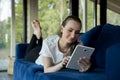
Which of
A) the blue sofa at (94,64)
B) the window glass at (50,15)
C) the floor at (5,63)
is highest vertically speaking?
the window glass at (50,15)

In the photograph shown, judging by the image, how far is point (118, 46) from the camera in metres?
1.52

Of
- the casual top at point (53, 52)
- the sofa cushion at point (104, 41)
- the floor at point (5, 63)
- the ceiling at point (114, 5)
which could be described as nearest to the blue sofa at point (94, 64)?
the sofa cushion at point (104, 41)

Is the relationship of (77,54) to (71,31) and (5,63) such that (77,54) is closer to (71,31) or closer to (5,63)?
(71,31)

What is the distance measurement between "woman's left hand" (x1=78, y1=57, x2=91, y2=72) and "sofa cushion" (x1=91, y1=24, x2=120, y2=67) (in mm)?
371

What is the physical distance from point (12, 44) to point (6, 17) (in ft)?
1.97

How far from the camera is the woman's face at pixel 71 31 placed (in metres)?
2.09

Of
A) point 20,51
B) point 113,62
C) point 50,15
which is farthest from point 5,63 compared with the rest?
point 113,62

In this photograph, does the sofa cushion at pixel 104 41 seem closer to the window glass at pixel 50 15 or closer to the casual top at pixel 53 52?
the casual top at pixel 53 52

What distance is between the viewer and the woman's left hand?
2.08m

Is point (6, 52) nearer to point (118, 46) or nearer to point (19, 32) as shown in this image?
point (19, 32)

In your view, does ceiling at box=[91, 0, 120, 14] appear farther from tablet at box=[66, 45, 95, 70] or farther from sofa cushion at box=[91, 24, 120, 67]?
tablet at box=[66, 45, 95, 70]

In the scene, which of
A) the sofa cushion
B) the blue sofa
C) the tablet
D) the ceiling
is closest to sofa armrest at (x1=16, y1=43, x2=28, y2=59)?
the blue sofa

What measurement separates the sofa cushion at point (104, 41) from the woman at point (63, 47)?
1.22 feet

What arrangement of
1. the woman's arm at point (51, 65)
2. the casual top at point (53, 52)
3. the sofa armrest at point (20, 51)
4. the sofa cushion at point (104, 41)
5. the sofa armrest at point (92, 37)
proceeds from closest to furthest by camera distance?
the woman's arm at point (51, 65) → the casual top at point (53, 52) → the sofa cushion at point (104, 41) → the sofa armrest at point (92, 37) → the sofa armrest at point (20, 51)
